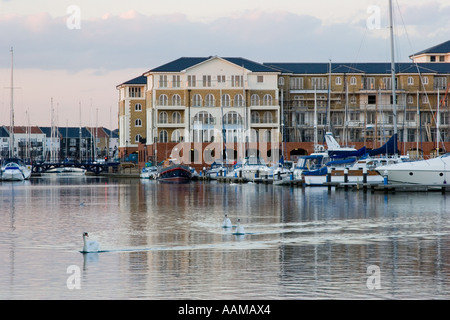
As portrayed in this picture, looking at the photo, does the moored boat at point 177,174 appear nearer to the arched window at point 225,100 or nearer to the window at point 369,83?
the arched window at point 225,100

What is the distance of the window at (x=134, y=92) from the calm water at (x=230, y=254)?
11531cm

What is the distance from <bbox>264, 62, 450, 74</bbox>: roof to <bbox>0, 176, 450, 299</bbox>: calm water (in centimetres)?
9620

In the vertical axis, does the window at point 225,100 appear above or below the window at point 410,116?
above

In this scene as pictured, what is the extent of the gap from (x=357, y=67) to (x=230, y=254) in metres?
123

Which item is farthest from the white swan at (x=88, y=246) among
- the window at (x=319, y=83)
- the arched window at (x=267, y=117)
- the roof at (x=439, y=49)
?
the roof at (x=439, y=49)

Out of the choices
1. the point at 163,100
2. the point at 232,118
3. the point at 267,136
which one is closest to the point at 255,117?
the point at 267,136

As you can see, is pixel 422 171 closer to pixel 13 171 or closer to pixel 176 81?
pixel 176 81

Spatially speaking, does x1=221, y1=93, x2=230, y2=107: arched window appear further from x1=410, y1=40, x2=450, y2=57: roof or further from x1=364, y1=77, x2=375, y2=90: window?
x1=410, y1=40, x2=450, y2=57: roof

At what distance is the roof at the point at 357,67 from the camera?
147250 millimetres

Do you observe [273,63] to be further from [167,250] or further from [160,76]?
[167,250]

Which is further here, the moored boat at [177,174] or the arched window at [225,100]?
the arched window at [225,100]

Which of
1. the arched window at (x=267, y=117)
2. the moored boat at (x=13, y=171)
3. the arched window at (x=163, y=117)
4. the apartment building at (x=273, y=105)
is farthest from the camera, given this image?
the arched window at (x=267, y=117)

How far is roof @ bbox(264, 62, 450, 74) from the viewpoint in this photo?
14725 centimetres
